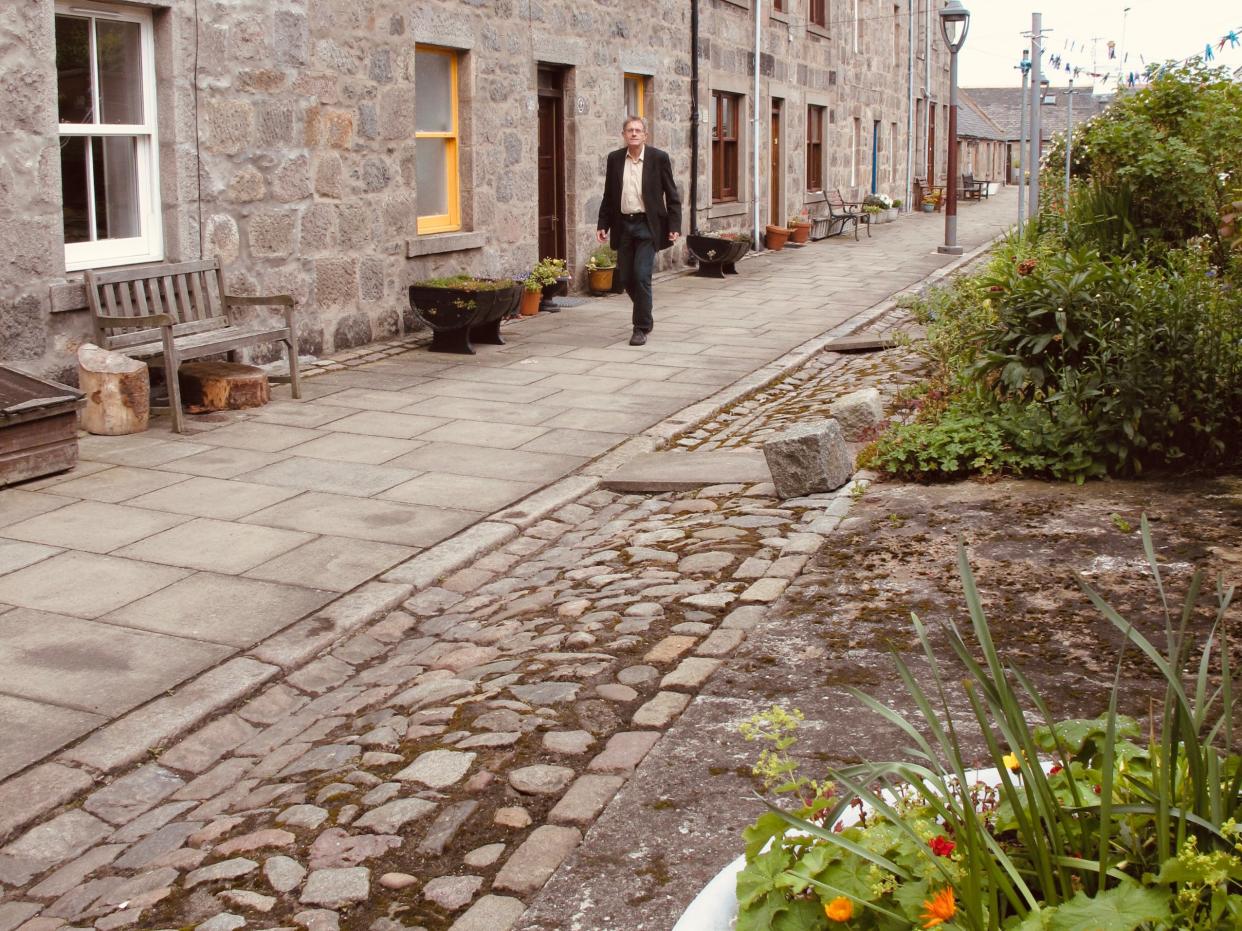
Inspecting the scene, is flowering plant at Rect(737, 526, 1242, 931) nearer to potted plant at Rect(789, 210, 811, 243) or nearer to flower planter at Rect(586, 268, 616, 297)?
flower planter at Rect(586, 268, 616, 297)

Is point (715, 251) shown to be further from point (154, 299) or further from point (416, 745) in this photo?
point (416, 745)

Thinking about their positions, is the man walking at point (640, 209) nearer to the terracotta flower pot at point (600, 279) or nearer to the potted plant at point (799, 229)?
the terracotta flower pot at point (600, 279)

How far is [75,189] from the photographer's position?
8703mm

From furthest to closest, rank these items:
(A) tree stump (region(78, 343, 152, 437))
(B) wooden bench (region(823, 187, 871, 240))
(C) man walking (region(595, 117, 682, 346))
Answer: (B) wooden bench (region(823, 187, 871, 240))
(C) man walking (region(595, 117, 682, 346))
(A) tree stump (region(78, 343, 152, 437))

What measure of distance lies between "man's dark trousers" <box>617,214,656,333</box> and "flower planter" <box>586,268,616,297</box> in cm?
337

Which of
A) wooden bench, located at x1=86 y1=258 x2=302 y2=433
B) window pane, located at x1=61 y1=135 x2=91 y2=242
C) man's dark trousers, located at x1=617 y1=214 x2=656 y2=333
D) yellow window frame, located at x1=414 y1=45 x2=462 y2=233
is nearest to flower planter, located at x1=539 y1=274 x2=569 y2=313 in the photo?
yellow window frame, located at x1=414 y1=45 x2=462 y2=233

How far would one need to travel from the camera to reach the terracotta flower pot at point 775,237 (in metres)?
21.6

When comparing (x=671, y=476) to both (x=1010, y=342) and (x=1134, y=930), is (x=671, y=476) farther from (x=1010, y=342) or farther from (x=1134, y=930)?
(x=1134, y=930)

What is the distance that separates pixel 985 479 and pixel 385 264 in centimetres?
649

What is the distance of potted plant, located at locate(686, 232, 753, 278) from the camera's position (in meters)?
17.2

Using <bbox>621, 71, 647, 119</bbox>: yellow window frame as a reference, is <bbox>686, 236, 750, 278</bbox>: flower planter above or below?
below

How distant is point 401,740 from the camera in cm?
411

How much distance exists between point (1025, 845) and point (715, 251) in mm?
15512

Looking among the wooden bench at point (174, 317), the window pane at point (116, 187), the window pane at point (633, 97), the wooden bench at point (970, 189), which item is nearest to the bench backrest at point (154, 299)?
the wooden bench at point (174, 317)
